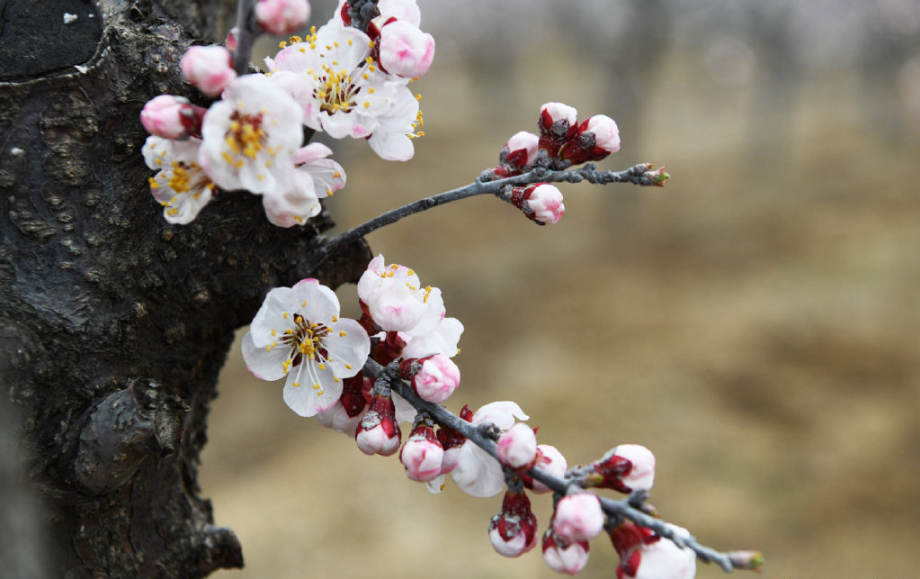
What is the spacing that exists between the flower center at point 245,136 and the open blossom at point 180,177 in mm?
59

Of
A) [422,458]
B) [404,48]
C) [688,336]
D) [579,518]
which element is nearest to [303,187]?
[404,48]

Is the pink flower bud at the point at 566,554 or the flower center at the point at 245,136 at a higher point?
the flower center at the point at 245,136

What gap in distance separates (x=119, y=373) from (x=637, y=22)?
289 inches

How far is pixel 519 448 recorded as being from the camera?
0.63 meters

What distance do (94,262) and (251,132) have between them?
0.31m

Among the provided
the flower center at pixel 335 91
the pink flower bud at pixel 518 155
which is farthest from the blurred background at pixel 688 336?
the flower center at pixel 335 91

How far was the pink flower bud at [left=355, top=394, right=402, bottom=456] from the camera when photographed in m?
0.71

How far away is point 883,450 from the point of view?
13.9 feet

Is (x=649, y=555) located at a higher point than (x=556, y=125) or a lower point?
lower

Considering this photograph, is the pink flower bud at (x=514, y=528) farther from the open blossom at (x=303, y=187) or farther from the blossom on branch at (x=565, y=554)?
the open blossom at (x=303, y=187)

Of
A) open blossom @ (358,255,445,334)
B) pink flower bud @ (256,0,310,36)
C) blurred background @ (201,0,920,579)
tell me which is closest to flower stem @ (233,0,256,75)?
A: pink flower bud @ (256,0,310,36)

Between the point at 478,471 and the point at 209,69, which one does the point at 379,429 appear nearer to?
the point at 478,471

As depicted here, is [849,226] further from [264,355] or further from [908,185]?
[264,355]

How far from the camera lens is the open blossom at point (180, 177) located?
0.64 metres
